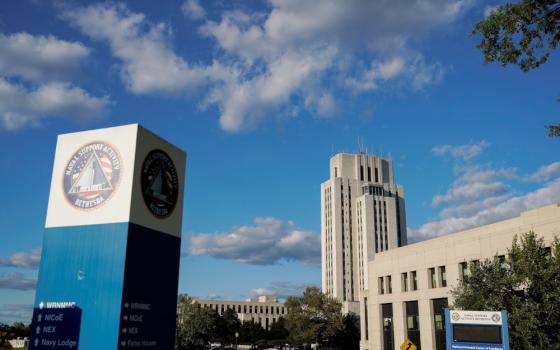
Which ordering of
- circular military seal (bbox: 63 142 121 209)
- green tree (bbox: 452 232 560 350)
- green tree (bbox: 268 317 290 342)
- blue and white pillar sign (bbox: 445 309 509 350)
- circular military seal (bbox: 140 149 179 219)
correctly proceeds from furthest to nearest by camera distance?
green tree (bbox: 268 317 290 342), green tree (bbox: 452 232 560 350), blue and white pillar sign (bbox: 445 309 509 350), circular military seal (bbox: 140 149 179 219), circular military seal (bbox: 63 142 121 209)

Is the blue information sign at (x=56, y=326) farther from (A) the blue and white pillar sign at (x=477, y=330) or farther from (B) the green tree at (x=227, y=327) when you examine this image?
(B) the green tree at (x=227, y=327)

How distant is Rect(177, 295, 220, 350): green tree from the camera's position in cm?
6612

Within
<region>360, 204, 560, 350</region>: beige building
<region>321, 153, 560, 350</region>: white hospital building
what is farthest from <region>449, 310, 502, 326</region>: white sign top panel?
<region>360, 204, 560, 350</region>: beige building

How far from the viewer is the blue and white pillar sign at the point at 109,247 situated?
21.7 m

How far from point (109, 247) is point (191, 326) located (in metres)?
47.5

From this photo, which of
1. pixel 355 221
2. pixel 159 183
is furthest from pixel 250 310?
pixel 159 183

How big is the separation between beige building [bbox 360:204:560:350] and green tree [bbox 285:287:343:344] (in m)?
19.4

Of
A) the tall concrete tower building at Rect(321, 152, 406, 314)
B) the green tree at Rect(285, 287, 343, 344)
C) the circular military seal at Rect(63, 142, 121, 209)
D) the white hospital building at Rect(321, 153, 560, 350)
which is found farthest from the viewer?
the tall concrete tower building at Rect(321, 152, 406, 314)

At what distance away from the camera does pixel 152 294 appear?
2327cm

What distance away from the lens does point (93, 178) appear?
2367 centimetres

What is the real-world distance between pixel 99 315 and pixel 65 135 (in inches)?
345

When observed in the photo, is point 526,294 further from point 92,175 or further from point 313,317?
point 313,317

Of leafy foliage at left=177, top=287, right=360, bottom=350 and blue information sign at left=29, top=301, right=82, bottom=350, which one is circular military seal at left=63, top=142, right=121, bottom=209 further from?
leafy foliage at left=177, top=287, right=360, bottom=350

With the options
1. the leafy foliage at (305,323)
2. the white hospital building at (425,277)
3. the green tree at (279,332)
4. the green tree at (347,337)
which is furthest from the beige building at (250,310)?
the white hospital building at (425,277)
